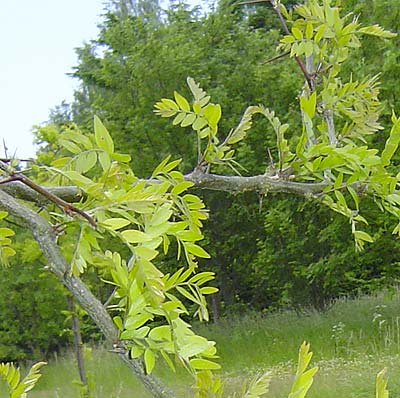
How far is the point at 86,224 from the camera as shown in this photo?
54 centimetres

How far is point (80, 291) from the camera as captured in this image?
1.66 ft

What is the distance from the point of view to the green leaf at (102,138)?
653mm

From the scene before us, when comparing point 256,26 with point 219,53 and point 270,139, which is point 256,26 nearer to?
point 219,53

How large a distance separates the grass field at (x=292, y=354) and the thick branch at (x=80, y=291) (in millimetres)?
3849

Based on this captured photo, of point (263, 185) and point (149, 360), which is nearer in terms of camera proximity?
point (149, 360)

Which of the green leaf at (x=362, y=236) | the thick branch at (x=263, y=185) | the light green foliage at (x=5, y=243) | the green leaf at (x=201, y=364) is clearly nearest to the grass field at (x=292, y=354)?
the green leaf at (x=362, y=236)

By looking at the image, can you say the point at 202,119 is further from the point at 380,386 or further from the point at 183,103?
the point at 380,386

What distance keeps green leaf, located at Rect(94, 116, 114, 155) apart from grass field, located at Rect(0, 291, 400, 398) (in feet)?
12.3

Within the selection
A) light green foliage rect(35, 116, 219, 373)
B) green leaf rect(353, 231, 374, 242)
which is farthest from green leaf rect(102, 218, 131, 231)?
green leaf rect(353, 231, 374, 242)

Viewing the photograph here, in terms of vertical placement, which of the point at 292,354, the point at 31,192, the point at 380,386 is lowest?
the point at 292,354

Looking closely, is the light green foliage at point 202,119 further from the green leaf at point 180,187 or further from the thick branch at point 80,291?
the thick branch at point 80,291

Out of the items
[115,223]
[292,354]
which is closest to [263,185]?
[115,223]

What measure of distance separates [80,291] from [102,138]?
0.68 ft

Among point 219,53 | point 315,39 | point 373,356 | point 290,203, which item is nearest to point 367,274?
point 290,203
